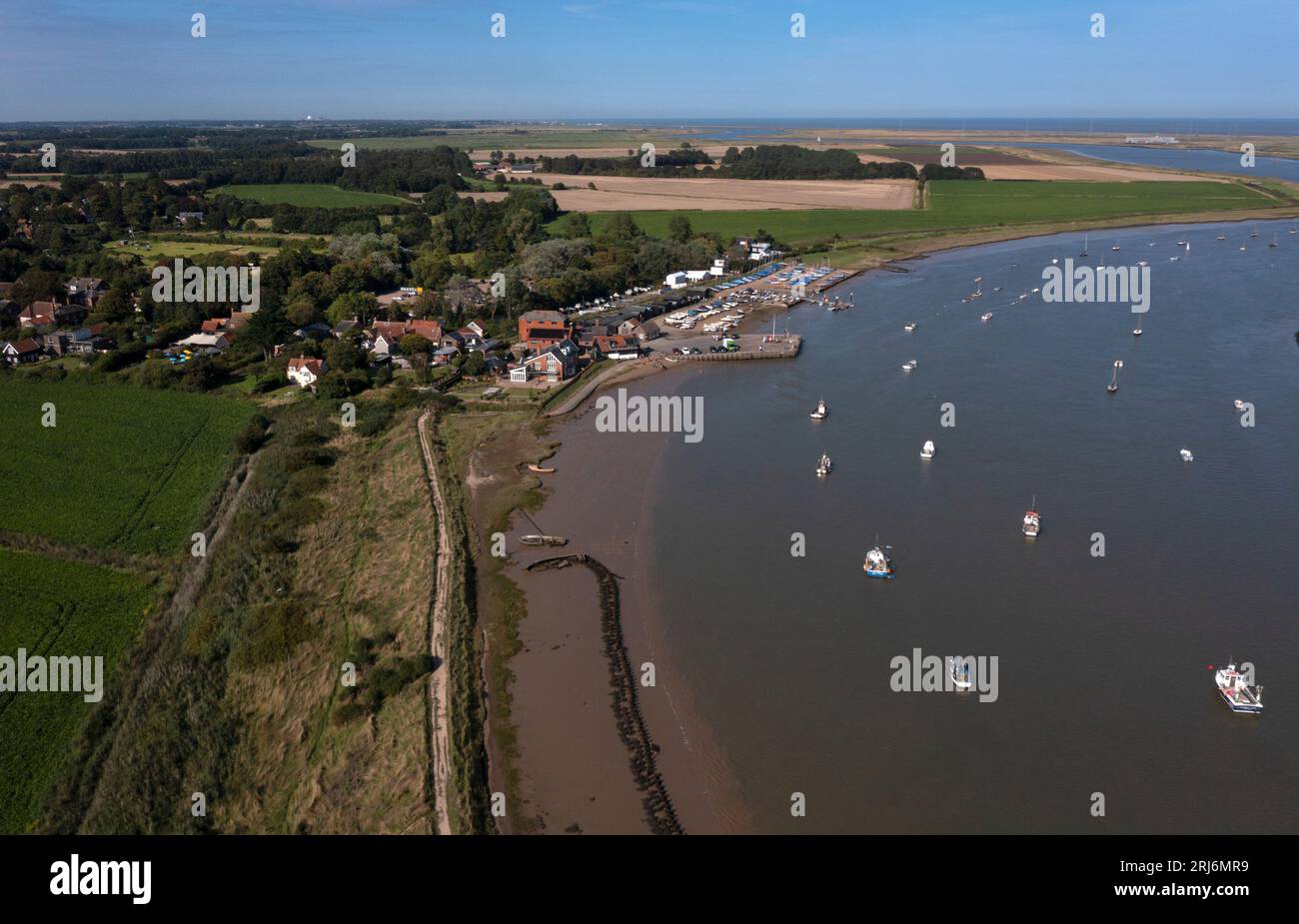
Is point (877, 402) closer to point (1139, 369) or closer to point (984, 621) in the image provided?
point (1139, 369)

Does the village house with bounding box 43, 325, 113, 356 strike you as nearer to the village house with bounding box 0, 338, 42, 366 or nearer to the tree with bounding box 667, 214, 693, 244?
the village house with bounding box 0, 338, 42, 366

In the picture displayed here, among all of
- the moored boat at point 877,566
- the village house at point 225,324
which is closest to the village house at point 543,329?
the village house at point 225,324

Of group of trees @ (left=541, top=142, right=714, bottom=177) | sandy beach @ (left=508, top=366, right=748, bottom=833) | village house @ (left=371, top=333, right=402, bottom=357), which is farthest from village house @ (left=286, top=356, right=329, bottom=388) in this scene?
group of trees @ (left=541, top=142, right=714, bottom=177)

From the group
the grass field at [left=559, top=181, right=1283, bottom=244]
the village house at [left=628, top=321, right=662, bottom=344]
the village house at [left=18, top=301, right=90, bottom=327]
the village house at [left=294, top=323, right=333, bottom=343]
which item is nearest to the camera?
the village house at [left=628, top=321, right=662, bottom=344]

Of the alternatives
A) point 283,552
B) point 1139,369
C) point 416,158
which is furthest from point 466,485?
point 416,158

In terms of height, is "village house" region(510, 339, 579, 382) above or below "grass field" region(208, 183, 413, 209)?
below
